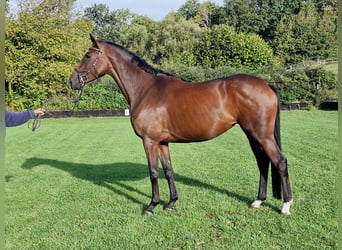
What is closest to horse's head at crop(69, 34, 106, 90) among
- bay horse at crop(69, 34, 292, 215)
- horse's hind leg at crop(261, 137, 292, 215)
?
bay horse at crop(69, 34, 292, 215)

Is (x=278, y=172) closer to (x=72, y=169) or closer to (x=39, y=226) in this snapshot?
(x=39, y=226)

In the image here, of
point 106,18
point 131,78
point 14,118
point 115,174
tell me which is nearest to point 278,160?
point 131,78

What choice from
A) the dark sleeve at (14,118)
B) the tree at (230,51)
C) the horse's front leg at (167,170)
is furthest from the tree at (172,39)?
the dark sleeve at (14,118)

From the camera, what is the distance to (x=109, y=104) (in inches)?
892

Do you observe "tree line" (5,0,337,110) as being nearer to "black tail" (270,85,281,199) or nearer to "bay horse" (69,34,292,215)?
"black tail" (270,85,281,199)

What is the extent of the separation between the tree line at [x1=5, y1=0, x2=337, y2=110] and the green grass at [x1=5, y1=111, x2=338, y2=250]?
13.4 metres

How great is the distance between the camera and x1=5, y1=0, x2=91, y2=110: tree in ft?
73.5

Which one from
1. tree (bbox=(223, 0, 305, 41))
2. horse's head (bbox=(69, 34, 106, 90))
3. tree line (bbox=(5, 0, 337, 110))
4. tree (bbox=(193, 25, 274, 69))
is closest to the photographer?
horse's head (bbox=(69, 34, 106, 90))

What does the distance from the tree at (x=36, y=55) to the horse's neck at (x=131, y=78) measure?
1926 cm

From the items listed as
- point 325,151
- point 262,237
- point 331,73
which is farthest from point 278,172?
point 331,73

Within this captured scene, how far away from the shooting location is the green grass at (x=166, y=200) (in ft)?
12.0

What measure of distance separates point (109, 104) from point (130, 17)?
117 feet

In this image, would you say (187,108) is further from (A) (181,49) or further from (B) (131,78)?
(A) (181,49)

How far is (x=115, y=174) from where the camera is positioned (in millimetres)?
6824
